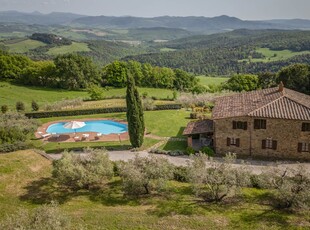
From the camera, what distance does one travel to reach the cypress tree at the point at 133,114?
35562 millimetres

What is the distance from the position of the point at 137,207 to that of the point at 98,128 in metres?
26.1

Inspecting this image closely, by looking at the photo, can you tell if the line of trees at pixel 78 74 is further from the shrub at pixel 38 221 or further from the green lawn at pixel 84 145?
the shrub at pixel 38 221

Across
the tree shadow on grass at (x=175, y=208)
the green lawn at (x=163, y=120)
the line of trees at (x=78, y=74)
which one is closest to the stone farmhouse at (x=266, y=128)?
the green lawn at (x=163, y=120)

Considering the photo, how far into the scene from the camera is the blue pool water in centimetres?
4638

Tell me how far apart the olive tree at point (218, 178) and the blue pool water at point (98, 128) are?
22367 millimetres

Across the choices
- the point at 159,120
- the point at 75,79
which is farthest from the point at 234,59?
the point at 159,120

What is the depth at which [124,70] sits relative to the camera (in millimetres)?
89062

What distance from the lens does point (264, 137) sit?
108 ft

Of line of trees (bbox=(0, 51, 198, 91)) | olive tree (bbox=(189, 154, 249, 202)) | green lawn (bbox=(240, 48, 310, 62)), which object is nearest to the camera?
olive tree (bbox=(189, 154, 249, 202))

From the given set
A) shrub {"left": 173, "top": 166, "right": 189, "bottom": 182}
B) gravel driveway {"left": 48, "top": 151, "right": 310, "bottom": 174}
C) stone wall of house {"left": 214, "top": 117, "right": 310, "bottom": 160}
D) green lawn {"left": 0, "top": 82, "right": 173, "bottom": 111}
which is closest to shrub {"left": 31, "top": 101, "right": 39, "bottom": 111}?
green lawn {"left": 0, "top": 82, "right": 173, "bottom": 111}

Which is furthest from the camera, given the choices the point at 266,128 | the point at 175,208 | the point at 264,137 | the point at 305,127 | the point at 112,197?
the point at 264,137

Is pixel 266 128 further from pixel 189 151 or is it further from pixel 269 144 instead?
pixel 189 151

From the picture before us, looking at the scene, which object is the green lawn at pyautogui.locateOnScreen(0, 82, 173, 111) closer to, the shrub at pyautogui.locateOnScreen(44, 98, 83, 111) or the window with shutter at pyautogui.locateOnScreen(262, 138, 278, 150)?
the shrub at pyautogui.locateOnScreen(44, 98, 83, 111)

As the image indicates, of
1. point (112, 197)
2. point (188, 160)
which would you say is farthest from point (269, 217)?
point (112, 197)
